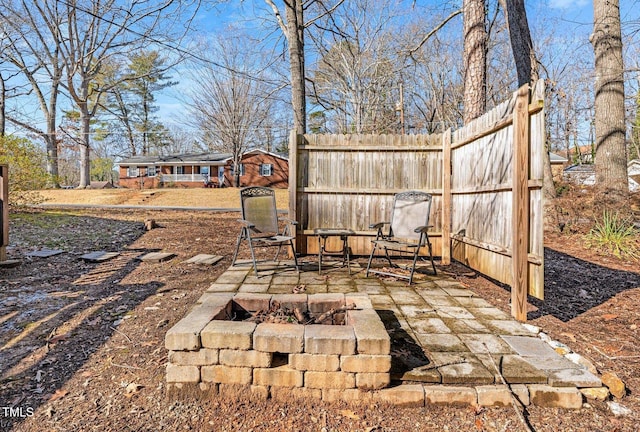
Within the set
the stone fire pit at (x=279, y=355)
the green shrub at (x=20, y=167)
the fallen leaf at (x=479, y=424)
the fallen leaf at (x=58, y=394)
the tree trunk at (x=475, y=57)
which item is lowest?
the fallen leaf at (x=479, y=424)

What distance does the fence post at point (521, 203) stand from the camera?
2.83m

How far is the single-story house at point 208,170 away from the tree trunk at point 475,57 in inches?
810

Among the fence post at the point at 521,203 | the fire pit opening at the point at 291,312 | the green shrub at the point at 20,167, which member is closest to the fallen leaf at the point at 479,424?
the fire pit opening at the point at 291,312

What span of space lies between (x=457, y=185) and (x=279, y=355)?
364cm

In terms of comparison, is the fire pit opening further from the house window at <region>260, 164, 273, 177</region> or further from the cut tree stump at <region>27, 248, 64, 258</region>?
the house window at <region>260, 164, 273, 177</region>

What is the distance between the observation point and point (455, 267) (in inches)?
182

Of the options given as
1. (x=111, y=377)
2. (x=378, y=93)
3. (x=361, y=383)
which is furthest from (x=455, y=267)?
(x=378, y=93)

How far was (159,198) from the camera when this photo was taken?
1648 cm

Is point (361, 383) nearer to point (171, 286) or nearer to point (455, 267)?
point (171, 286)

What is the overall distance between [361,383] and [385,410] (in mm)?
170

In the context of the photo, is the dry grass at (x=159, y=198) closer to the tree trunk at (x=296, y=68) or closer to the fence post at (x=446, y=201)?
the tree trunk at (x=296, y=68)

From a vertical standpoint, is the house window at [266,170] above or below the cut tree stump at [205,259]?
above

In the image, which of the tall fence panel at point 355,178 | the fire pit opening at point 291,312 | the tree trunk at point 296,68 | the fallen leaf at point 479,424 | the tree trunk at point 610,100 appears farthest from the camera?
the tree trunk at point 296,68

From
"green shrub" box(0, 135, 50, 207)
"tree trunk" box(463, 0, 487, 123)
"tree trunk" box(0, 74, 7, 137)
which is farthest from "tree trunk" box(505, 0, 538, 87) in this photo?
"tree trunk" box(0, 74, 7, 137)
